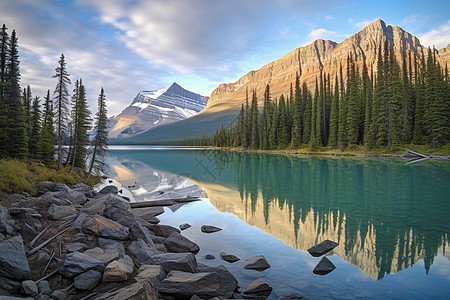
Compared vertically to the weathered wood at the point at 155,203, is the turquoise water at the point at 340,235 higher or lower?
higher

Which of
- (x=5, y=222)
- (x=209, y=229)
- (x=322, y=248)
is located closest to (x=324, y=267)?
(x=322, y=248)

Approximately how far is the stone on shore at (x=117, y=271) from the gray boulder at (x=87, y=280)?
0.19 m

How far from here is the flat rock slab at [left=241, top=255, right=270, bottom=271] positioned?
8.98 m

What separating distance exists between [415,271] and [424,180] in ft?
78.0

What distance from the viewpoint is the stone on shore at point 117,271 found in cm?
661

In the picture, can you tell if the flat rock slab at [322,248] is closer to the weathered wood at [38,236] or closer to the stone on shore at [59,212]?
the weathered wood at [38,236]

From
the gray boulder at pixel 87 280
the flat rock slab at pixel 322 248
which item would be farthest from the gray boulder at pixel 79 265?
the flat rock slab at pixel 322 248

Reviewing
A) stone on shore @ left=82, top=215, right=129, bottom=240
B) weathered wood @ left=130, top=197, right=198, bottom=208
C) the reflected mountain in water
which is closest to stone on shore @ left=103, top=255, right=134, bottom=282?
stone on shore @ left=82, top=215, right=129, bottom=240

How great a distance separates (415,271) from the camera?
28.6 feet

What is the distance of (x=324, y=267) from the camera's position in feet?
28.8

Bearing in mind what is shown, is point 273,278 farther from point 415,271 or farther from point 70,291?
point 70,291

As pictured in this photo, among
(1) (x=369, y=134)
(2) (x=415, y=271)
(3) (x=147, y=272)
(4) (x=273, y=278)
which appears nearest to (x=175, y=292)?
(3) (x=147, y=272)

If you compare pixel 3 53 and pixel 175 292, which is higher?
pixel 3 53

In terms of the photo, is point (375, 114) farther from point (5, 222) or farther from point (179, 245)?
point (5, 222)
